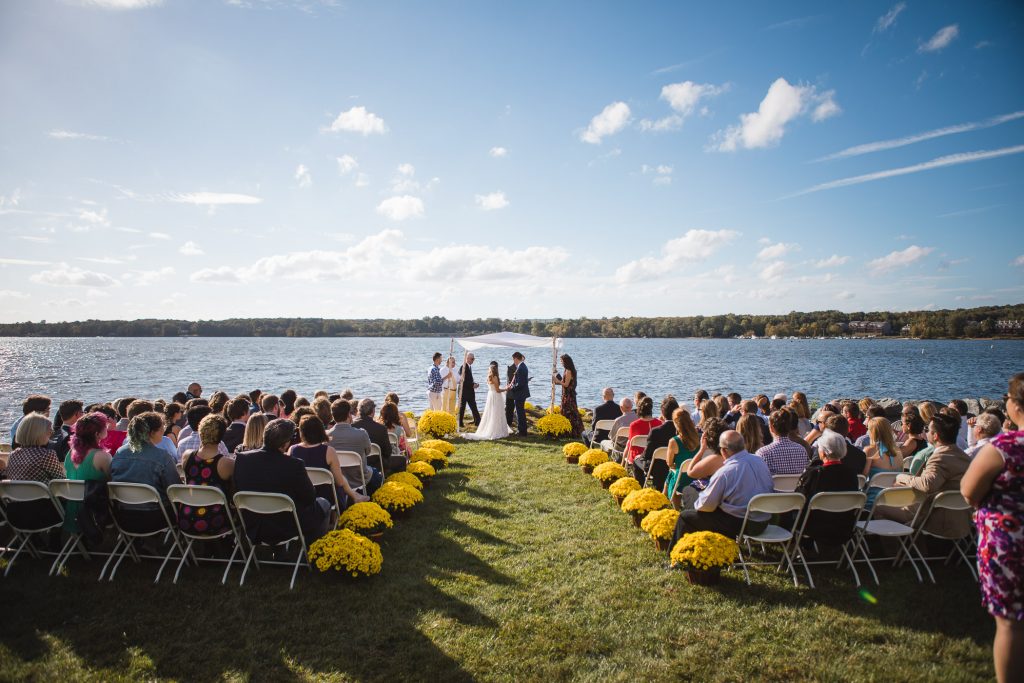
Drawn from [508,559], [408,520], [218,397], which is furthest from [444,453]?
[508,559]

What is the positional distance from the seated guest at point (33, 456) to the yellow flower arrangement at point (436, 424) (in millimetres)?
8425

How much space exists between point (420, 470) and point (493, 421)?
5329mm

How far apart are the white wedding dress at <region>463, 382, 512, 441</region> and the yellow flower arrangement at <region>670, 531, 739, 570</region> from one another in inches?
360

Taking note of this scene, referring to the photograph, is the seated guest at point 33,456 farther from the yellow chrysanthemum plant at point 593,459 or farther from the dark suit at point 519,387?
the dark suit at point 519,387

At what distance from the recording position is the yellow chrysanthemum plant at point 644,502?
6.79 metres

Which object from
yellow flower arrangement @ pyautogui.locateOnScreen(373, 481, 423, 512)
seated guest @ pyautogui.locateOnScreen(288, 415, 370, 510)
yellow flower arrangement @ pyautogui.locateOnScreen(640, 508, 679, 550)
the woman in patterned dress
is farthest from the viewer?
yellow flower arrangement @ pyautogui.locateOnScreen(373, 481, 423, 512)

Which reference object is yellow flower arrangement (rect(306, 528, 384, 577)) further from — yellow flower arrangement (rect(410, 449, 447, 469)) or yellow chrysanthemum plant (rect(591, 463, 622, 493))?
yellow flower arrangement (rect(410, 449, 447, 469))

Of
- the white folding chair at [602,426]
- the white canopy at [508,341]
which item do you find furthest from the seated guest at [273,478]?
the white canopy at [508,341]

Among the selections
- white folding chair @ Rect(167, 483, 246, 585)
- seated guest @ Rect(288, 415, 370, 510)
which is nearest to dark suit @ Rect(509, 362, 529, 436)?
seated guest @ Rect(288, 415, 370, 510)

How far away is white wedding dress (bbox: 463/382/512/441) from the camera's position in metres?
14.4

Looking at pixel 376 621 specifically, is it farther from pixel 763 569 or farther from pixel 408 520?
pixel 763 569

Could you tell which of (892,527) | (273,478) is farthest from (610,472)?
(273,478)

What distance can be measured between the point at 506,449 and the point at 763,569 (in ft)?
24.9

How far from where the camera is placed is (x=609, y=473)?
29.0 ft
